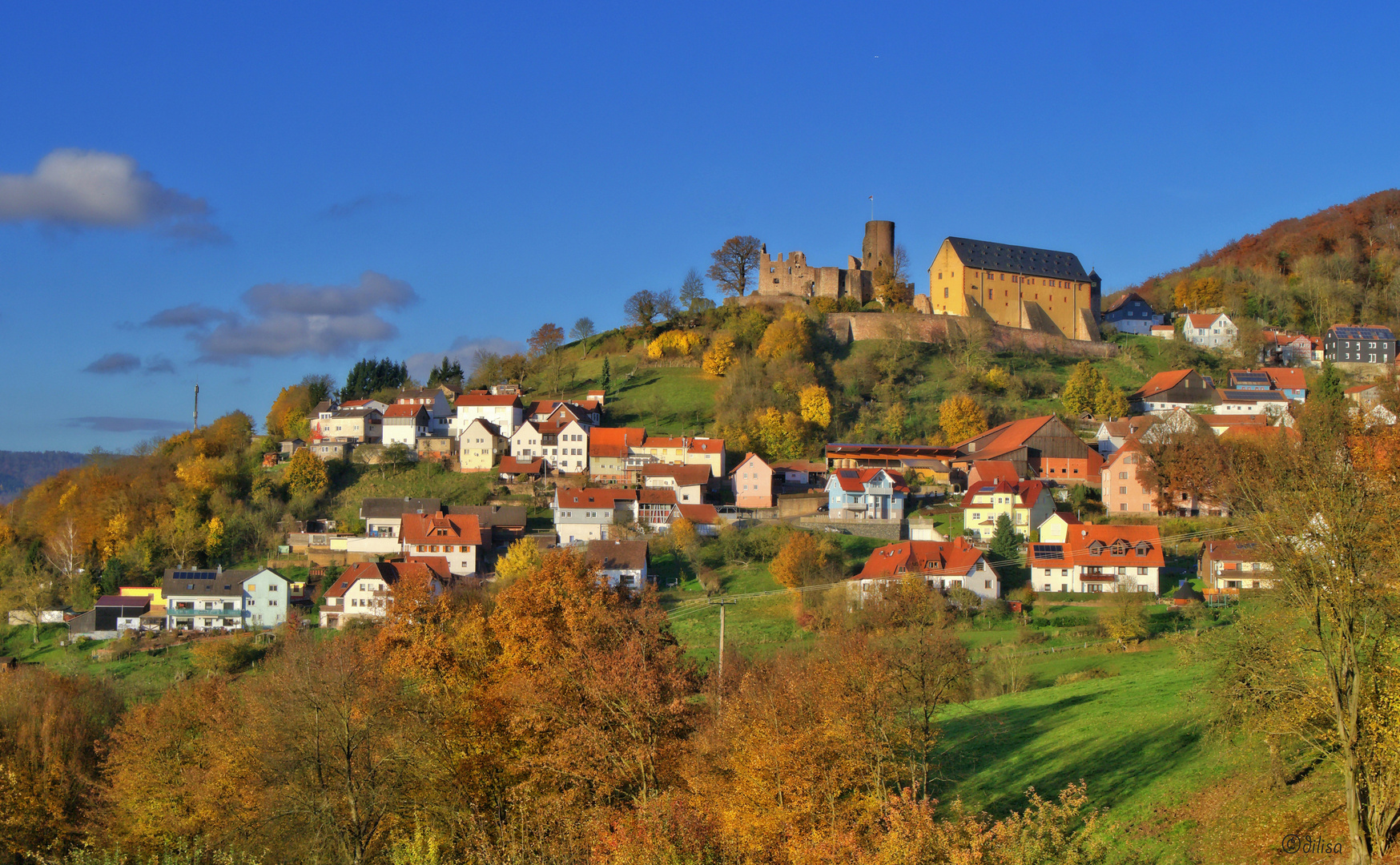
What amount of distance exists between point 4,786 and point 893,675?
63.3 feet

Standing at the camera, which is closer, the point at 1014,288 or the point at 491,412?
the point at 491,412

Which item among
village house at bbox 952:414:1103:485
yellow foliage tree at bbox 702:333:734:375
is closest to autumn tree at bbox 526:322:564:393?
yellow foliage tree at bbox 702:333:734:375

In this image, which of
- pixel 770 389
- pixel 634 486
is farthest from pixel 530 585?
pixel 770 389

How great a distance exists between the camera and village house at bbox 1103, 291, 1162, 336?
93500mm

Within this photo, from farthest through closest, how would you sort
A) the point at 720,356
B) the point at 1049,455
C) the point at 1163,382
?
the point at 720,356, the point at 1163,382, the point at 1049,455

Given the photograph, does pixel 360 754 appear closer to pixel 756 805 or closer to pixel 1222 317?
pixel 756 805

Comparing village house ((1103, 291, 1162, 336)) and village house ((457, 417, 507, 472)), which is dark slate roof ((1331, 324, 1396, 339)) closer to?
village house ((1103, 291, 1162, 336))

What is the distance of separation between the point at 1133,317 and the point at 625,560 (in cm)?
5883

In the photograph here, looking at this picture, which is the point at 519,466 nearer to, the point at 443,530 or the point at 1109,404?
the point at 443,530

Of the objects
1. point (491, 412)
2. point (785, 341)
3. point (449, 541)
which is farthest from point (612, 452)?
point (785, 341)

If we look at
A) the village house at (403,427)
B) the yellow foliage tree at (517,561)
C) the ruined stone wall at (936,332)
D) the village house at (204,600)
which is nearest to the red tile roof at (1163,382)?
the ruined stone wall at (936,332)

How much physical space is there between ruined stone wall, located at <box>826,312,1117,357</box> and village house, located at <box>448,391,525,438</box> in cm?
2396

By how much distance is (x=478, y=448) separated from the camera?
222 ft

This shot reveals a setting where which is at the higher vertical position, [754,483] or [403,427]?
[403,427]
